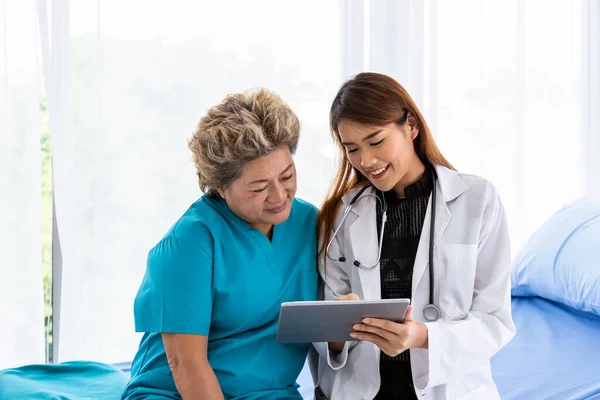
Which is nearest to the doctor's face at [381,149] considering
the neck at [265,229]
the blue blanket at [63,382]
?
the neck at [265,229]

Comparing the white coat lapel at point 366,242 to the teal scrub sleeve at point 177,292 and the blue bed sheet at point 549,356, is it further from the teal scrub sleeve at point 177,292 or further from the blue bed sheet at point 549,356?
the blue bed sheet at point 549,356

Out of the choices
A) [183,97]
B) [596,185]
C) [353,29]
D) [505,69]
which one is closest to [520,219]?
[596,185]

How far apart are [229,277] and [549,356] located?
1031 mm

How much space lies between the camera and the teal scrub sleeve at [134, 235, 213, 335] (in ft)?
4.86

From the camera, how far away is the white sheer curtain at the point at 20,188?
246cm

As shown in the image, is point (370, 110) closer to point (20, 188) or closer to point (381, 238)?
point (381, 238)

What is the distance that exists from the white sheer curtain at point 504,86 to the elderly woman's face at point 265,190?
5.54 feet

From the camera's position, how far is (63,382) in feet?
5.75

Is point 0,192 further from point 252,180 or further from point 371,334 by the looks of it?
point 371,334

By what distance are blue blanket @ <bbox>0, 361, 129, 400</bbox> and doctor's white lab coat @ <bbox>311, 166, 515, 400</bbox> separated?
538 mm

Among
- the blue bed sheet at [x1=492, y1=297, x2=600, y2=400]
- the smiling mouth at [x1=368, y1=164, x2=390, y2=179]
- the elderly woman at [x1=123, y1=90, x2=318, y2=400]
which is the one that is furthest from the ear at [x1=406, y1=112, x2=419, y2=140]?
the blue bed sheet at [x1=492, y1=297, x2=600, y2=400]

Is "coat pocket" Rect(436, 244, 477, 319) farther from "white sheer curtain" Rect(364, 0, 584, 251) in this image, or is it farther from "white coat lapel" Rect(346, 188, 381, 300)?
"white sheer curtain" Rect(364, 0, 584, 251)

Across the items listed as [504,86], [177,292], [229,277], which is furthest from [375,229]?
[504,86]

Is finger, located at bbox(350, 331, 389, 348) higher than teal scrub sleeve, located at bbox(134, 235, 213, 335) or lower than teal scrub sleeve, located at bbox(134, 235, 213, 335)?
lower
